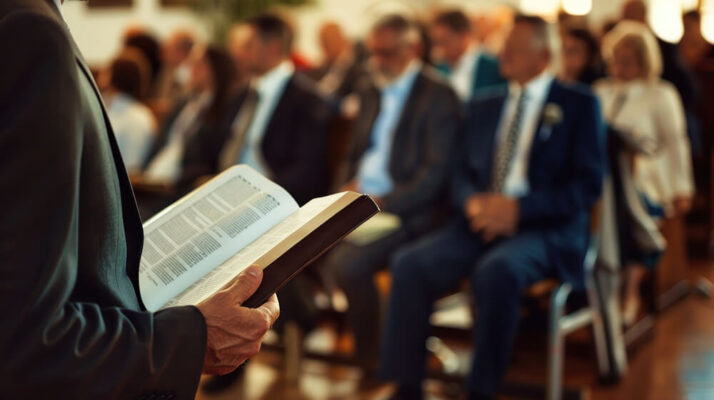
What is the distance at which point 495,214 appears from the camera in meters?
3.14

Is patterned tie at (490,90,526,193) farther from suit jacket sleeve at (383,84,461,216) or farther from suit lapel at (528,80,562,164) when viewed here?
suit jacket sleeve at (383,84,461,216)

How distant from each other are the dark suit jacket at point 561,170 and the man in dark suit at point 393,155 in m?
0.18

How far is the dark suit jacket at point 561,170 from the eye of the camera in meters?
3.13

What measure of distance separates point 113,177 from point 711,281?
196 inches

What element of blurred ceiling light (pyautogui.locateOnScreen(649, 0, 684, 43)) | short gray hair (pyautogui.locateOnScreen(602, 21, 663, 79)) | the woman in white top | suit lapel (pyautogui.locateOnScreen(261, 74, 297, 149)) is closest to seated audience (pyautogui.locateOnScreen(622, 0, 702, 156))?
the woman in white top

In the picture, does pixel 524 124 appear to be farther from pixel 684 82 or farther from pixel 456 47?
pixel 684 82

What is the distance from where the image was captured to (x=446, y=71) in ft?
18.7

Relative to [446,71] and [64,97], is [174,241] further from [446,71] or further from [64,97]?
[446,71]

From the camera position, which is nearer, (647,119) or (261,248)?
(261,248)

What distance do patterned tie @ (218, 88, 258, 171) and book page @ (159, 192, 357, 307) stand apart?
3123mm

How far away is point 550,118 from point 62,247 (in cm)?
259

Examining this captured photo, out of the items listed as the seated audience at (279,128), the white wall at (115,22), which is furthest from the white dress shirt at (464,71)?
the white wall at (115,22)

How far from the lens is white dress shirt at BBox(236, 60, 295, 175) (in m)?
4.21

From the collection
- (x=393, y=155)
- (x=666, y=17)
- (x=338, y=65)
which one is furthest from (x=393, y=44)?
(x=666, y=17)
